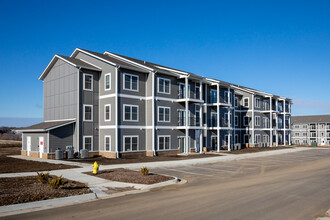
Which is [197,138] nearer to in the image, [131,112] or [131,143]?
[131,143]

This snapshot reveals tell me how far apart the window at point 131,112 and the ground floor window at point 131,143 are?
1.93m

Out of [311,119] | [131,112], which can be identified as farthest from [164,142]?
[311,119]

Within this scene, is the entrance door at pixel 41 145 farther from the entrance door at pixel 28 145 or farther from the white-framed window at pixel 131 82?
the white-framed window at pixel 131 82

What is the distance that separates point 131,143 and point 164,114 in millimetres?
5129

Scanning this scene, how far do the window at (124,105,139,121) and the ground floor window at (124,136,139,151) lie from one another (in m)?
1.93

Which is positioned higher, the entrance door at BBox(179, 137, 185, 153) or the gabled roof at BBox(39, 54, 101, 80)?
the gabled roof at BBox(39, 54, 101, 80)

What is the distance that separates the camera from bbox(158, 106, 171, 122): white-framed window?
3168cm

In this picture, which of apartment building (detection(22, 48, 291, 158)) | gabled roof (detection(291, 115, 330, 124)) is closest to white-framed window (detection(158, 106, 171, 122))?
apartment building (detection(22, 48, 291, 158))

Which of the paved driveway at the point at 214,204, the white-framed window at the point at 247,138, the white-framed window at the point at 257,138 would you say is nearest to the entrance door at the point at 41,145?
the paved driveway at the point at 214,204

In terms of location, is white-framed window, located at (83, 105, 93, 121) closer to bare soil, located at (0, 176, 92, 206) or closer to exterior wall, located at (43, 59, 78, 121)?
exterior wall, located at (43, 59, 78, 121)

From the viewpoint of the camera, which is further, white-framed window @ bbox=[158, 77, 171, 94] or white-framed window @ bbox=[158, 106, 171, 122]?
white-framed window @ bbox=[158, 77, 171, 94]

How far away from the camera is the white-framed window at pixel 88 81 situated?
3004 centimetres

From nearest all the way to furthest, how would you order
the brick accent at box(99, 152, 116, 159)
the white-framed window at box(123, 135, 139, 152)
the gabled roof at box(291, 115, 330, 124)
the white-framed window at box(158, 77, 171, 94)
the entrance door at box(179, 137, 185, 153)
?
the brick accent at box(99, 152, 116, 159)
the white-framed window at box(123, 135, 139, 152)
the white-framed window at box(158, 77, 171, 94)
the entrance door at box(179, 137, 185, 153)
the gabled roof at box(291, 115, 330, 124)

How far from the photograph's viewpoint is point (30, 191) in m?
11.8
